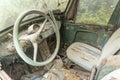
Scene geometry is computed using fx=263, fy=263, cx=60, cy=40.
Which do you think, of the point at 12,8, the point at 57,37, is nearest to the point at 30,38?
the point at 57,37

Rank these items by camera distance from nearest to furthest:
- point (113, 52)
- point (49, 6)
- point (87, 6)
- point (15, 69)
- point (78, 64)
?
point (113, 52), point (15, 69), point (78, 64), point (87, 6), point (49, 6)

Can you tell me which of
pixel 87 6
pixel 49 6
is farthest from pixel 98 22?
pixel 49 6

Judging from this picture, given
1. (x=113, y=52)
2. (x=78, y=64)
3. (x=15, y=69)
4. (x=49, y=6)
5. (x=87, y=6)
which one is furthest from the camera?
(x=49, y=6)

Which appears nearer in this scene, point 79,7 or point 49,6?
point 79,7

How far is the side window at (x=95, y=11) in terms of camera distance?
332 centimetres

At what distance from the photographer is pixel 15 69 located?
298 centimetres

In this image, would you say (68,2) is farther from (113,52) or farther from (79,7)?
(113,52)

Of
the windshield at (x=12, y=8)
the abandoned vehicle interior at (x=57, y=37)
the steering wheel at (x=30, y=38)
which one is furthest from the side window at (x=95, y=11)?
the steering wheel at (x=30, y=38)

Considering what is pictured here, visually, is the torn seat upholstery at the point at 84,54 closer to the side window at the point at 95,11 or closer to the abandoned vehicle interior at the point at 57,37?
the abandoned vehicle interior at the point at 57,37

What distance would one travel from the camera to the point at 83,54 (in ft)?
11.0

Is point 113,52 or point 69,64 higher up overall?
point 113,52

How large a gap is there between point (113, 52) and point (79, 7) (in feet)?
3.78

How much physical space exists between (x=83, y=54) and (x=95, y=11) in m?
0.58

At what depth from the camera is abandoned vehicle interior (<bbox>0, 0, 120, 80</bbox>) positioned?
2867 mm
